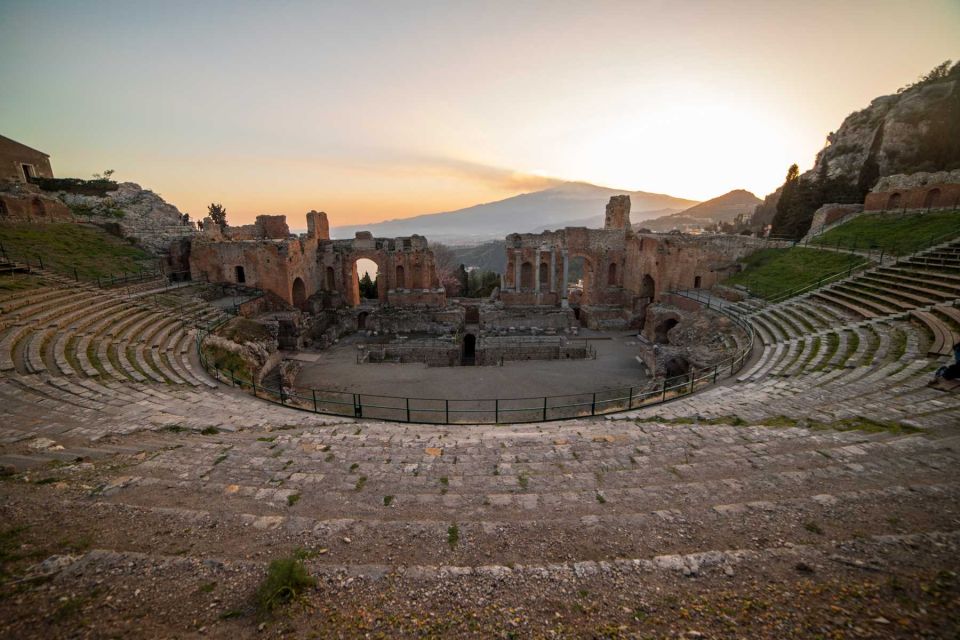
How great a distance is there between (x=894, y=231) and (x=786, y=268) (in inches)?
225

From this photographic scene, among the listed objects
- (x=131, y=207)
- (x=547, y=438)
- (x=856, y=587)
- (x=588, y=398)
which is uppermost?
(x=131, y=207)

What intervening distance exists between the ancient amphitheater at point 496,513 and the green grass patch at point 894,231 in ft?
43.5

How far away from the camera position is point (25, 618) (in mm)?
3582

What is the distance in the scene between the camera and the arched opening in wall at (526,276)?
30.8 meters

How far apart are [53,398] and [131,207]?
32209mm

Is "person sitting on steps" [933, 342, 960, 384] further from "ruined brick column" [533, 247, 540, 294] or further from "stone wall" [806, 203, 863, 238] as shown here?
"stone wall" [806, 203, 863, 238]

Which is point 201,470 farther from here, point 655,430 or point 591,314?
point 591,314

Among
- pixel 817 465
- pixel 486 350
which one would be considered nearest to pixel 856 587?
pixel 817 465

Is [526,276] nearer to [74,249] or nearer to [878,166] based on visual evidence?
[74,249]

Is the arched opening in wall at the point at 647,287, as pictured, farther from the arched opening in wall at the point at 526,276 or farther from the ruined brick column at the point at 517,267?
the ruined brick column at the point at 517,267

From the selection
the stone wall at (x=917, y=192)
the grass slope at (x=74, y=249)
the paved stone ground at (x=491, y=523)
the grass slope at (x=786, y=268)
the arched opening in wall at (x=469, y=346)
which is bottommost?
the arched opening in wall at (x=469, y=346)

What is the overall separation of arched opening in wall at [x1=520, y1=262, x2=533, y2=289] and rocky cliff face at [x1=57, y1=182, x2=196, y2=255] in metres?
24.6

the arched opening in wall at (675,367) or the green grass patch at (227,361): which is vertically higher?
the green grass patch at (227,361)

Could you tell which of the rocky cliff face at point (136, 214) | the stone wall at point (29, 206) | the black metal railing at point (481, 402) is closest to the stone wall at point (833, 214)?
the black metal railing at point (481, 402)
